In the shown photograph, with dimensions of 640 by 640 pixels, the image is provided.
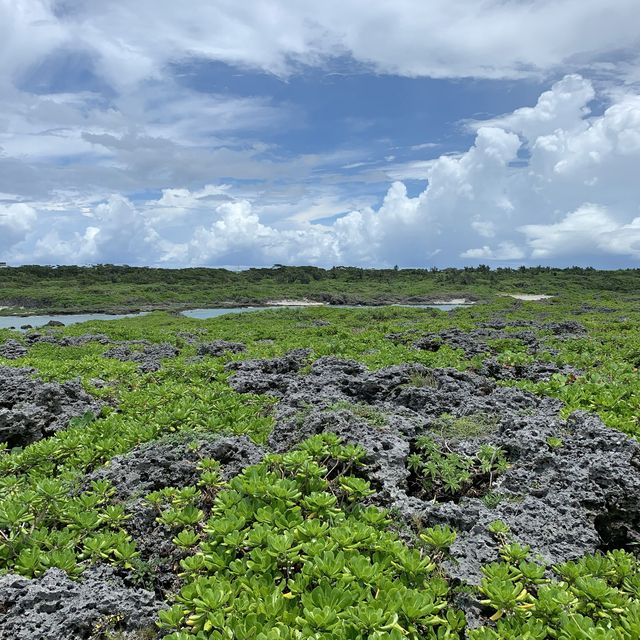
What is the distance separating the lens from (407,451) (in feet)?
20.3

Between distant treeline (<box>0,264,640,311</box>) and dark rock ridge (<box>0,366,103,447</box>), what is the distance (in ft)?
200

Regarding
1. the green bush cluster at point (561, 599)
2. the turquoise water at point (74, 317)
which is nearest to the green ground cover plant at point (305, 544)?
the green bush cluster at point (561, 599)

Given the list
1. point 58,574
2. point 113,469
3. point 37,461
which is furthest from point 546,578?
point 37,461

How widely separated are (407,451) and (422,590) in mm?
2379

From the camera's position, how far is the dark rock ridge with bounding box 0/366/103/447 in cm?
857

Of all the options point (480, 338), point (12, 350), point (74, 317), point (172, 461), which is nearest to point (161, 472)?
point (172, 461)

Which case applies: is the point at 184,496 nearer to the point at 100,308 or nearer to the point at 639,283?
the point at 100,308

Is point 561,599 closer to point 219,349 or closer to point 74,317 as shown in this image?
point 219,349

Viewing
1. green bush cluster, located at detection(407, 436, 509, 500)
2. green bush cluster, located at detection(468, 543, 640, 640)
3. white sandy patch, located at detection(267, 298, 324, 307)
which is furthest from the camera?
white sandy patch, located at detection(267, 298, 324, 307)

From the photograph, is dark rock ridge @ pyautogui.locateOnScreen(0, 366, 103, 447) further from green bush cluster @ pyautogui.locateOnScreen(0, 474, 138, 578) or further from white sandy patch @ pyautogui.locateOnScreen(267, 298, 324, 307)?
white sandy patch @ pyautogui.locateOnScreen(267, 298, 324, 307)

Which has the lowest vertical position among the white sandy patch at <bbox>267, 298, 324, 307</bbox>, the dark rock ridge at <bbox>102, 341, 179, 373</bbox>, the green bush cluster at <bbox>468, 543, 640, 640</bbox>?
the white sandy patch at <bbox>267, 298, 324, 307</bbox>

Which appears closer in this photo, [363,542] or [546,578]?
[546,578]

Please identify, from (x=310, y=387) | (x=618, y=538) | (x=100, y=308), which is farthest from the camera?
(x=100, y=308)

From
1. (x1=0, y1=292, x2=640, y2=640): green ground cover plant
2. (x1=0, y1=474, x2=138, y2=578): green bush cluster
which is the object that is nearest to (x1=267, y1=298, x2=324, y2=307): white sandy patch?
(x1=0, y1=292, x2=640, y2=640): green ground cover plant
